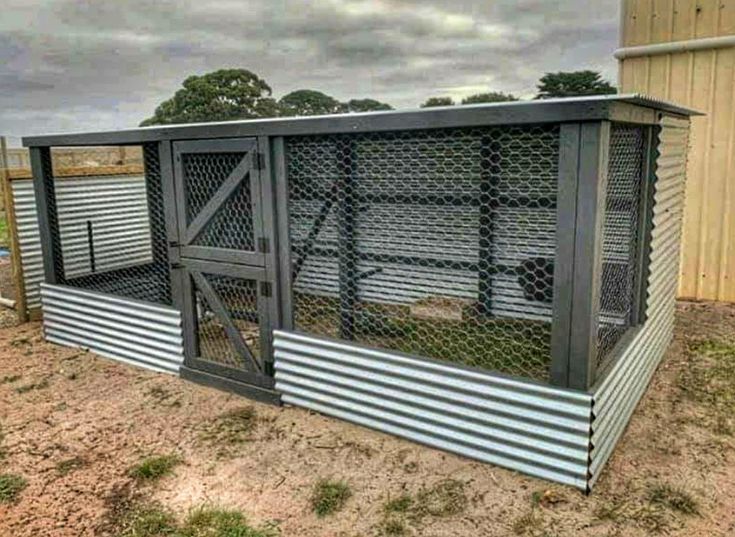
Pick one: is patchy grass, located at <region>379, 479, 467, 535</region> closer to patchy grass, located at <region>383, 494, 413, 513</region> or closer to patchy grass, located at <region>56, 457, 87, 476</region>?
patchy grass, located at <region>383, 494, 413, 513</region>

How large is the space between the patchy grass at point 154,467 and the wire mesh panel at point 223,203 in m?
1.22

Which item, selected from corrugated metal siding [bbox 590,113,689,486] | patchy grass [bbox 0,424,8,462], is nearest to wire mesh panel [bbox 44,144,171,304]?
patchy grass [bbox 0,424,8,462]

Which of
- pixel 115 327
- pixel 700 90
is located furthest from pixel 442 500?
pixel 700 90

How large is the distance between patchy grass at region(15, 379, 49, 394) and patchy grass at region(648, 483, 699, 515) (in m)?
3.62

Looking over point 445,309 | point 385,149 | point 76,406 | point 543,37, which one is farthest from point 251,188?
point 543,37

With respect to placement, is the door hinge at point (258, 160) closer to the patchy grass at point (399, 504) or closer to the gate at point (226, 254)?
the gate at point (226, 254)

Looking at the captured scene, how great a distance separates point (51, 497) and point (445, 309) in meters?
2.07

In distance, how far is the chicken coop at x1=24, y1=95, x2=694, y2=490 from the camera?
246 centimetres

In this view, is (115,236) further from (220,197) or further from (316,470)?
(316,470)

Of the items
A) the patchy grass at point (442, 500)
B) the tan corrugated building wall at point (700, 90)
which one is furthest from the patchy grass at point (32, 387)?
the tan corrugated building wall at point (700, 90)

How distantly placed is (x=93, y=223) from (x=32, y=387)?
187 centimetres

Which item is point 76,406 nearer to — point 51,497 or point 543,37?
point 51,497

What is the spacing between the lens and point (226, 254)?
11.6ft

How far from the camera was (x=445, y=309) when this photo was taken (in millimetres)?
3199
